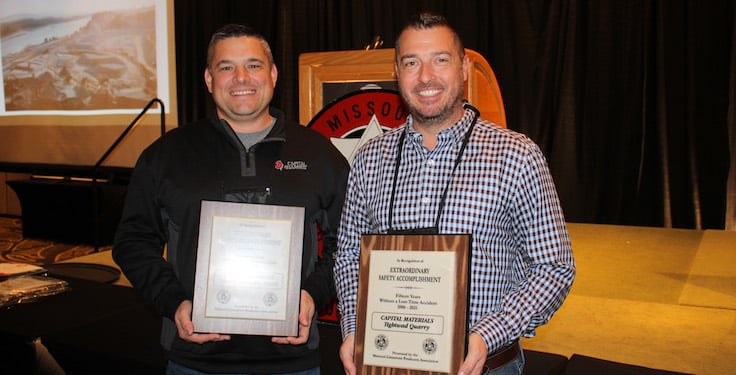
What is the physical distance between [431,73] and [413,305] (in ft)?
1.69

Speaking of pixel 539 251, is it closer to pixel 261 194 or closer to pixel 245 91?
pixel 261 194

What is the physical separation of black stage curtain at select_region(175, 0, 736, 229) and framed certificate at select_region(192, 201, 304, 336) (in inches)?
198

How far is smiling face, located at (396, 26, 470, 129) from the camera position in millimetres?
1455

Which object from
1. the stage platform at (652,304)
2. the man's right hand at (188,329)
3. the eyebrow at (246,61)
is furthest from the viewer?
the stage platform at (652,304)

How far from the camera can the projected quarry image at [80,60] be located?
28.0 ft

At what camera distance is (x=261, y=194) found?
1.68 m

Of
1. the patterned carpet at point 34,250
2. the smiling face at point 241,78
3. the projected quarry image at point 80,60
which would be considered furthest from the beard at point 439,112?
the projected quarry image at point 80,60

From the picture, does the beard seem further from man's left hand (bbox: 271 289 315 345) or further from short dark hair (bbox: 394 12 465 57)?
man's left hand (bbox: 271 289 315 345)

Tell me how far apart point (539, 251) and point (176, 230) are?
0.93m

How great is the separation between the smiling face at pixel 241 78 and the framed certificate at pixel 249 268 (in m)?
0.26

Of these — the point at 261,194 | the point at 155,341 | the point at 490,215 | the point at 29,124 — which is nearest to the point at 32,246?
the point at 29,124

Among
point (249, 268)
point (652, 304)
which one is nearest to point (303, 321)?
point (249, 268)

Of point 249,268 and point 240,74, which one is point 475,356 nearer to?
point 249,268

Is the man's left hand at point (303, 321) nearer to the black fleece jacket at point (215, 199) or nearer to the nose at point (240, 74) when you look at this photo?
the black fleece jacket at point (215, 199)
